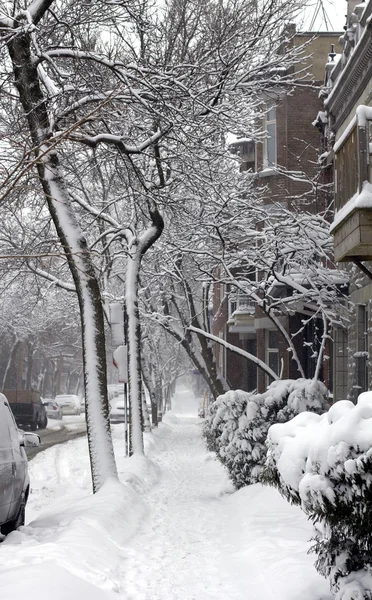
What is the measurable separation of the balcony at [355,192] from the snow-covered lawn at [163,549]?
3260 mm

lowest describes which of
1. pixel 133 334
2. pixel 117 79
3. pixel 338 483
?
pixel 338 483

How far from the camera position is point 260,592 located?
686cm

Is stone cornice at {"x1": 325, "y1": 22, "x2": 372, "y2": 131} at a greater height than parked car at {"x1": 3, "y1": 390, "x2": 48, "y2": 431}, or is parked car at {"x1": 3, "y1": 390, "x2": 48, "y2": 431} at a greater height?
stone cornice at {"x1": 325, "y1": 22, "x2": 372, "y2": 131}

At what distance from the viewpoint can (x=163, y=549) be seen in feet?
29.6

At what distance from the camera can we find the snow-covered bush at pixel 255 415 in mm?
12906

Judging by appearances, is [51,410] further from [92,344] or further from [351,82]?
[92,344]

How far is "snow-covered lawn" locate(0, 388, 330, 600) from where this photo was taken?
6.35 m

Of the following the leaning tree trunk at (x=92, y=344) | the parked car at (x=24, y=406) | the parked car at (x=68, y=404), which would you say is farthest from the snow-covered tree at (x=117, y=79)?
the parked car at (x=68, y=404)

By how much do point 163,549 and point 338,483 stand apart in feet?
14.3

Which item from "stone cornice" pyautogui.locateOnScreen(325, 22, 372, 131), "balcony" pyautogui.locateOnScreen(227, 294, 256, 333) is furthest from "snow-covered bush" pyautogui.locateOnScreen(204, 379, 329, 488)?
"balcony" pyautogui.locateOnScreen(227, 294, 256, 333)

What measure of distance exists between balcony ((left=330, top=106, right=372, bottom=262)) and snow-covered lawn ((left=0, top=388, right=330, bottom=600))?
3260 mm

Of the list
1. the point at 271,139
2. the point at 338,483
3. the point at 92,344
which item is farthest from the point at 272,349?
the point at 338,483

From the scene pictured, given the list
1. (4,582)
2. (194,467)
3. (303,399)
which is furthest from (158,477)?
(4,582)

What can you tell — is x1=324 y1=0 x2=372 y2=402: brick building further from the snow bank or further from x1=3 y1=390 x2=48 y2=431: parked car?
x1=3 y1=390 x2=48 y2=431: parked car
